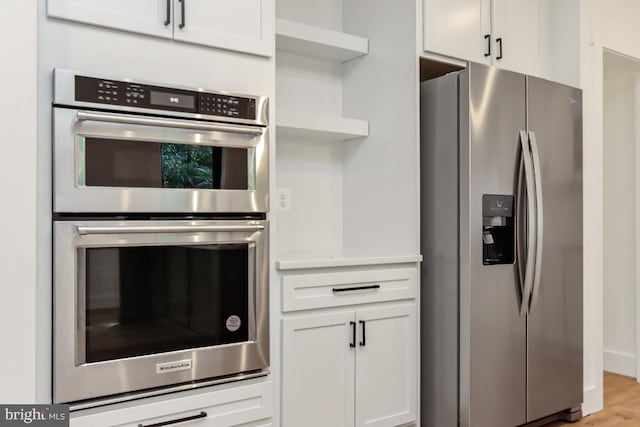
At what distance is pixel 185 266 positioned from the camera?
180 centimetres

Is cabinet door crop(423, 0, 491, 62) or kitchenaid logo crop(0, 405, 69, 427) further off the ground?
cabinet door crop(423, 0, 491, 62)

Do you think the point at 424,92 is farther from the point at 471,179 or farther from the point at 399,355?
the point at 399,355

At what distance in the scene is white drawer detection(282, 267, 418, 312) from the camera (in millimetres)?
2098

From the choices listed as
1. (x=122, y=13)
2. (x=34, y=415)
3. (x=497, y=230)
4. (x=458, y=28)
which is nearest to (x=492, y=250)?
(x=497, y=230)

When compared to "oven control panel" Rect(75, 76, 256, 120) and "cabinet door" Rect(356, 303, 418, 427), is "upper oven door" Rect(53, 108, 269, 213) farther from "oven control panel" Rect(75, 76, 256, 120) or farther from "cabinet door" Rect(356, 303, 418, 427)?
"cabinet door" Rect(356, 303, 418, 427)

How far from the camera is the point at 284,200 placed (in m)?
2.72

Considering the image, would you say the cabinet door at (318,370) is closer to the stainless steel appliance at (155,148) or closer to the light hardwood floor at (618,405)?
the stainless steel appliance at (155,148)

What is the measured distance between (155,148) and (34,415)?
0.84 metres

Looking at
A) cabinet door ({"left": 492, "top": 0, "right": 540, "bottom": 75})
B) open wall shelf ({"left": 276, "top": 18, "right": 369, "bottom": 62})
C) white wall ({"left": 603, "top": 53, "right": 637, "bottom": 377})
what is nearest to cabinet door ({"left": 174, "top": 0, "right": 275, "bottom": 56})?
open wall shelf ({"left": 276, "top": 18, "right": 369, "bottom": 62})

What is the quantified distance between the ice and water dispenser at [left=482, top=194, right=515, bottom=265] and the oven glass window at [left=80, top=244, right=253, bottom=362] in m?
1.15

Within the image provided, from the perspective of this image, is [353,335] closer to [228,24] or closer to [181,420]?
[181,420]

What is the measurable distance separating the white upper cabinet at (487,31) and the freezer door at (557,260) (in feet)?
0.99

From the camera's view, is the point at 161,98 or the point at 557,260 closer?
the point at 161,98

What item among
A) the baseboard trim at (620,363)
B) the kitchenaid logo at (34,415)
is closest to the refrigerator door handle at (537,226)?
the baseboard trim at (620,363)
